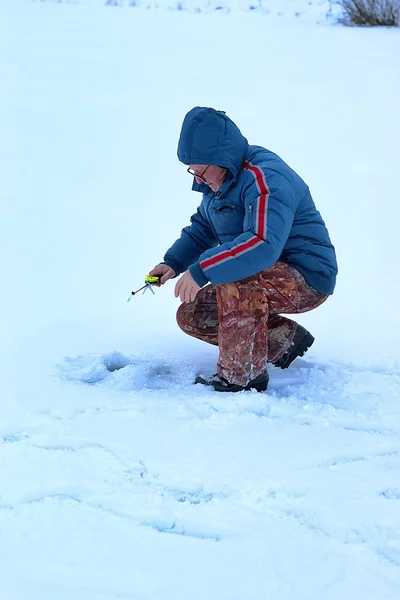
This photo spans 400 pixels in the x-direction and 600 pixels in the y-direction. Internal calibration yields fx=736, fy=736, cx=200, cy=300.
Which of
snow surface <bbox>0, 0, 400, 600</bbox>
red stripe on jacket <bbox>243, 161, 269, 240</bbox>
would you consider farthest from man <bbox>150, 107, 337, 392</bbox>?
snow surface <bbox>0, 0, 400, 600</bbox>

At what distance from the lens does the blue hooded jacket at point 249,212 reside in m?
2.17

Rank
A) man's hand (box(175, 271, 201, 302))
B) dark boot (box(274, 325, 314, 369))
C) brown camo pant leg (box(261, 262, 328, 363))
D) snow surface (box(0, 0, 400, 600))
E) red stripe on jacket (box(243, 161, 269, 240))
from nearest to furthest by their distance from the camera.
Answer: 1. snow surface (box(0, 0, 400, 600))
2. red stripe on jacket (box(243, 161, 269, 240))
3. man's hand (box(175, 271, 201, 302))
4. brown camo pant leg (box(261, 262, 328, 363))
5. dark boot (box(274, 325, 314, 369))

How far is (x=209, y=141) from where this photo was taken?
222 cm

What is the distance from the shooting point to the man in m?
2.19

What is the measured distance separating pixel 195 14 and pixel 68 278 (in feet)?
20.8

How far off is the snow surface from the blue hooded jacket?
388mm

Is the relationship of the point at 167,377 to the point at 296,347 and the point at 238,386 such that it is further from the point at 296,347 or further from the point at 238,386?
the point at 296,347

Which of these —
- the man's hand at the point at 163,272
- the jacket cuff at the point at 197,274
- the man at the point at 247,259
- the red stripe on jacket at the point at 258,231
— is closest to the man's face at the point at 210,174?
the man at the point at 247,259

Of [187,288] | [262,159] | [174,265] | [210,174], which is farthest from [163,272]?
[262,159]

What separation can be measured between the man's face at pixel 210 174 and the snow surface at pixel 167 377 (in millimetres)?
658

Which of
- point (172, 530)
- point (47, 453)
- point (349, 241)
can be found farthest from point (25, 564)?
point (349, 241)

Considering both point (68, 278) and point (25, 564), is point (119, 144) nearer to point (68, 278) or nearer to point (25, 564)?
point (68, 278)

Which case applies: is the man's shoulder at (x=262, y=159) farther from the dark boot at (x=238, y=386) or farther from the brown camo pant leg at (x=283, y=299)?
the dark boot at (x=238, y=386)

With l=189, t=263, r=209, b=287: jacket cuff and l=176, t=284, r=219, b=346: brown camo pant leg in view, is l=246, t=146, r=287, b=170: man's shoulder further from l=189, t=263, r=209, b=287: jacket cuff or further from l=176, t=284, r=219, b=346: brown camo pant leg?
l=176, t=284, r=219, b=346: brown camo pant leg
